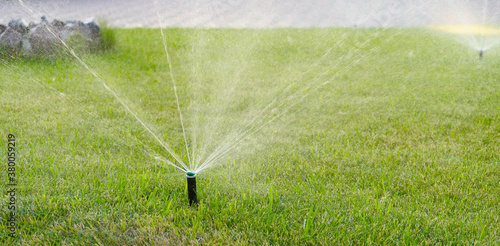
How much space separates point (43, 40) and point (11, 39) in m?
0.57

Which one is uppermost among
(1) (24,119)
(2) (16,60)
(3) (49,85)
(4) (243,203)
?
(2) (16,60)

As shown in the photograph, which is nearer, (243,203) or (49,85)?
(243,203)

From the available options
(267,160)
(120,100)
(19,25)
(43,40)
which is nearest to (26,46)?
(43,40)

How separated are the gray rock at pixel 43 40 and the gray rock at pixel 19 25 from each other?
6.5 inches

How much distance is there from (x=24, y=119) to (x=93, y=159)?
1496 mm

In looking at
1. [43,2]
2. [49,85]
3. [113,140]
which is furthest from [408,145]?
[43,2]

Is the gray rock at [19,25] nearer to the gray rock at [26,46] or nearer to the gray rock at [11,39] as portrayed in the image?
the gray rock at [11,39]

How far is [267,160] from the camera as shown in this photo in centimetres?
335

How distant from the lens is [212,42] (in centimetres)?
823

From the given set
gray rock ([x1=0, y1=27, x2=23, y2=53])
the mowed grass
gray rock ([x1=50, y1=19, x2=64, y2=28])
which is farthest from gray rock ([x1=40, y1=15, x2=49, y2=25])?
the mowed grass

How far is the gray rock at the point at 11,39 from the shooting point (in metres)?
7.01

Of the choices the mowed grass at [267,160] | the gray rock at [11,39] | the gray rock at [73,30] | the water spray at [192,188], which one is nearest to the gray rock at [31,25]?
the gray rock at [11,39]

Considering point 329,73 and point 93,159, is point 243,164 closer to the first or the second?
point 93,159

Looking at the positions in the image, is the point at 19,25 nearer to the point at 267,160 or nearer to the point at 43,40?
the point at 43,40
